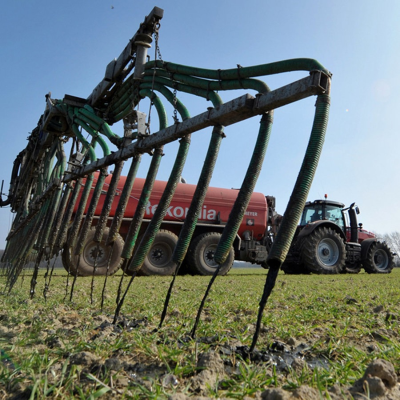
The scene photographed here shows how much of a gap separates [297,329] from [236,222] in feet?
2.98

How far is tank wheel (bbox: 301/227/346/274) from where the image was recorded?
372 inches

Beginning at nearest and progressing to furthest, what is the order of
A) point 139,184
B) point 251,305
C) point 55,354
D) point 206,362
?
point 206,362
point 55,354
point 251,305
point 139,184

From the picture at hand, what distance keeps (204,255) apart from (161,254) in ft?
3.43

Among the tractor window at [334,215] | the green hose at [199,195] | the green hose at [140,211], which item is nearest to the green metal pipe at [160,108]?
the green hose at [140,211]

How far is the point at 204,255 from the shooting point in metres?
8.91

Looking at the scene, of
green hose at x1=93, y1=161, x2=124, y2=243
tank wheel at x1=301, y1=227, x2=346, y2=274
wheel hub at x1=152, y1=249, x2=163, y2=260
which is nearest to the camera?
green hose at x1=93, y1=161, x2=124, y2=243

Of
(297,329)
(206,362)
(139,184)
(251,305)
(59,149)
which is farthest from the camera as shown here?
(139,184)

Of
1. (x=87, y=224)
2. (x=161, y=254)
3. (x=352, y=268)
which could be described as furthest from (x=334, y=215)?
(x=87, y=224)

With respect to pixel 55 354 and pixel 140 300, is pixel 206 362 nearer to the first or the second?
pixel 55 354

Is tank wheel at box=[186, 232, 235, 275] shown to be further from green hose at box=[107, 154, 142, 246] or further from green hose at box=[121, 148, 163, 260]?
green hose at box=[121, 148, 163, 260]

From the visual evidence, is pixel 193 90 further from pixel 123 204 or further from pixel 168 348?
pixel 168 348

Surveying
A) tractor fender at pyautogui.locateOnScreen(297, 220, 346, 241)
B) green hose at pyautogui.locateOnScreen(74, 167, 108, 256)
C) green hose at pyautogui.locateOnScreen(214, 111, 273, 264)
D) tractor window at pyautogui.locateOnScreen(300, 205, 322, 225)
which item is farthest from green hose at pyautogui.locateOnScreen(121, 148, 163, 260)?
tractor window at pyautogui.locateOnScreen(300, 205, 322, 225)

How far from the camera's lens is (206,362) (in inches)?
57.4

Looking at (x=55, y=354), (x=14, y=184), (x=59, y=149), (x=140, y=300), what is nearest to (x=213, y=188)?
(x=59, y=149)
